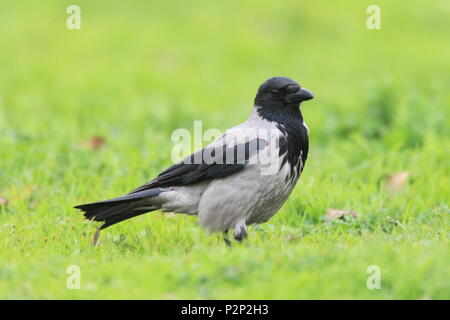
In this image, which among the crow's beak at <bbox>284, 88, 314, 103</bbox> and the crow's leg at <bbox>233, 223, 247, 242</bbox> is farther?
the crow's beak at <bbox>284, 88, 314, 103</bbox>

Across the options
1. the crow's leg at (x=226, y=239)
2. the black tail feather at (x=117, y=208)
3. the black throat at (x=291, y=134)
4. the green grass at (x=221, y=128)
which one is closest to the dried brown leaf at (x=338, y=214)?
the green grass at (x=221, y=128)

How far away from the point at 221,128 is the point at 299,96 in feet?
13.0

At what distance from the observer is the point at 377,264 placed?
4.46m

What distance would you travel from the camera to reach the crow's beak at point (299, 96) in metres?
5.64

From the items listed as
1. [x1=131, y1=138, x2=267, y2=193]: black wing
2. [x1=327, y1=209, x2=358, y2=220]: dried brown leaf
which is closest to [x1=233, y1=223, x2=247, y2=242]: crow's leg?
[x1=131, y1=138, x2=267, y2=193]: black wing

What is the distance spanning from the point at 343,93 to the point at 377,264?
731 centimetres

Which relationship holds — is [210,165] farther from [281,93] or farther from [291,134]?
[281,93]

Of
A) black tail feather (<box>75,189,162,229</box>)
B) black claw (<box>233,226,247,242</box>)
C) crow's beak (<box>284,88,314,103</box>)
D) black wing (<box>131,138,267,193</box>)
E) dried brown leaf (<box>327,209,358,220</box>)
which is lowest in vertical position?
black claw (<box>233,226,247,242</box>)

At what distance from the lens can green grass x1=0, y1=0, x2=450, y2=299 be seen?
4.46 meters

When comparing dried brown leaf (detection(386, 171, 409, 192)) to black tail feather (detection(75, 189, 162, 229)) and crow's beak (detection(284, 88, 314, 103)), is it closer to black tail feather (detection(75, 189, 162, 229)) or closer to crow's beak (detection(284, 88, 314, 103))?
crow's beak (detection(284, 88, 314, 103))

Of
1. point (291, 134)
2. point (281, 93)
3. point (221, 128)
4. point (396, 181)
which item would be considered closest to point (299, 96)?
point (281, 93)

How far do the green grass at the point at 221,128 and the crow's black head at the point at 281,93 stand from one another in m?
0.96

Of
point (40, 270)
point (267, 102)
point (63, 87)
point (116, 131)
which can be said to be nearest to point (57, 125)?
point (116, 131)
